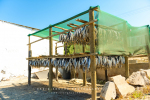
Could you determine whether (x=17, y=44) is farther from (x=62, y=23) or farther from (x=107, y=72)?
(x=107, y=72)

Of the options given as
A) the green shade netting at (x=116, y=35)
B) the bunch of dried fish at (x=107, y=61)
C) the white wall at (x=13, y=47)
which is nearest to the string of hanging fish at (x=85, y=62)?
the bunch of dried fish at (x=107, y=61)

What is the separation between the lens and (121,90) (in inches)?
183

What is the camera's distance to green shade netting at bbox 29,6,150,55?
4.22 meters

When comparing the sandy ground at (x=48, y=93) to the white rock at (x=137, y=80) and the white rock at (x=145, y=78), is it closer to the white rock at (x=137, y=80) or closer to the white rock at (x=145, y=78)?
the white rock at (x=137, y=80)

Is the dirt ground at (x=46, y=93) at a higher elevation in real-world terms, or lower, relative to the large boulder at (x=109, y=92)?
lower

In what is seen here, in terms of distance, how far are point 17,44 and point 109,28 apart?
379 inches

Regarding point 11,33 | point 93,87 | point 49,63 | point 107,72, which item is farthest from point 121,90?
point 11,33

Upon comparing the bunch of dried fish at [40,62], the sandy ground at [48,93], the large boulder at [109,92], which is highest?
the bunch of dried fish at [40,62]

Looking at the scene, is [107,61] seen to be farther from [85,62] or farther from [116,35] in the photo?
[116,35]

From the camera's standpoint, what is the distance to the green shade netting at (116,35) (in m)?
4.22

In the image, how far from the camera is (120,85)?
4785mm

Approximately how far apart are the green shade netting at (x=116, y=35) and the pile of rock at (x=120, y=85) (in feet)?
3.57

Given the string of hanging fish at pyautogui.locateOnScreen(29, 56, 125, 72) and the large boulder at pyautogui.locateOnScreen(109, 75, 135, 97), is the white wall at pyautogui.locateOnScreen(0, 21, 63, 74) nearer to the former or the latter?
the string of hanging fish at pyautogui.locateOnScreen(29, 56, 125, 72)

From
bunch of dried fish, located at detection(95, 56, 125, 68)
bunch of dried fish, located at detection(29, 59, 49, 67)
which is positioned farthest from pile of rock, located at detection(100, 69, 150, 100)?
bunch of dried fish, located at detection(29, 59, 49, 67)
